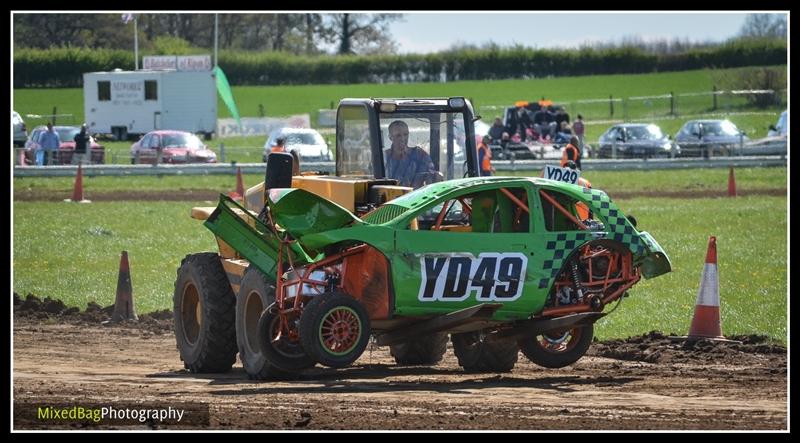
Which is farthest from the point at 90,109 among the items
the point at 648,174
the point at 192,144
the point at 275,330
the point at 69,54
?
the point at 275,330

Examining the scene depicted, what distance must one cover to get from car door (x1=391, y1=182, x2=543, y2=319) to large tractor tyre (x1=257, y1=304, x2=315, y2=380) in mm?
799

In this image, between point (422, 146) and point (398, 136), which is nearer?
point (398, 136)

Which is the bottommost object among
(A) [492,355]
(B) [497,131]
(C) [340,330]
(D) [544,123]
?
(A) [492,355]

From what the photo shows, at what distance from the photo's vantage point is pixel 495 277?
1092cm

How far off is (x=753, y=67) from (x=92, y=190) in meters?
40.9

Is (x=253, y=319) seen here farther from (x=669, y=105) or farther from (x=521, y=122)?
(x=669, y=105)

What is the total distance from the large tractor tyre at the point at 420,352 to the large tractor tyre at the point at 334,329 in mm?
2310

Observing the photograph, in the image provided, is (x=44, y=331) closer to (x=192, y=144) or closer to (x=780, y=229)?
(x=780, y=229)

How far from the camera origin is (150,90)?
5591 centimetres

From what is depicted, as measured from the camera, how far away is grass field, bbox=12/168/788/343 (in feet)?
53.6

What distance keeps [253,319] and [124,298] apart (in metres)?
4.80

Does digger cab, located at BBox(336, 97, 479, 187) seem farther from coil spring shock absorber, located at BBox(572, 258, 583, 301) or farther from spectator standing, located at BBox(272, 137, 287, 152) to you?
spectator standing, located at BBox(272, 137, 287, 152)

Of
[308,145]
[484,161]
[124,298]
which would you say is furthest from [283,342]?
[308,145]

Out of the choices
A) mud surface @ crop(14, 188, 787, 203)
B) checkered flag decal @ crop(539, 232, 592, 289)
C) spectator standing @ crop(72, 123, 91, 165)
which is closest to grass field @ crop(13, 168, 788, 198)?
mud surface @ crop(14, 188, 787, 203)
